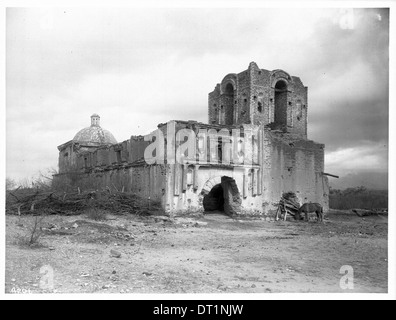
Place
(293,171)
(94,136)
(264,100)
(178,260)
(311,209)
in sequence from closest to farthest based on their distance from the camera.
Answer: (178,260)
(311,209)
(293,171)
(264,100)
(94,136)

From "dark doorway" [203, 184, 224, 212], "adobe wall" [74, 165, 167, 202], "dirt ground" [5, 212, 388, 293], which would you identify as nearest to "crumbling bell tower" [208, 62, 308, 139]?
"dark doorway" [203, 184, 224, 212]

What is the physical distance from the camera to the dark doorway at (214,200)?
22.6m

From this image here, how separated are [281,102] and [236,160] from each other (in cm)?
758

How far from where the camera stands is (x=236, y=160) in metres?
19.0

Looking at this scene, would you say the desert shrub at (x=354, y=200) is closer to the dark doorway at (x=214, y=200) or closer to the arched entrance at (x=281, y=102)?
the arched entrance at (x=281, y=102)

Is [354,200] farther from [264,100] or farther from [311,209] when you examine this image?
[264,100]

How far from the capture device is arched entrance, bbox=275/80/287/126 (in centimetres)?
2414

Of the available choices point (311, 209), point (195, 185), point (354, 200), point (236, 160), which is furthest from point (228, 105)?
point (354, 200)

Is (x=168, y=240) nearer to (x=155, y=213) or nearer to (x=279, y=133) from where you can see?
(x=155, y=213)

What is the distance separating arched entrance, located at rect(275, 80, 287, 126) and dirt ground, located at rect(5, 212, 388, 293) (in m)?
11.7
